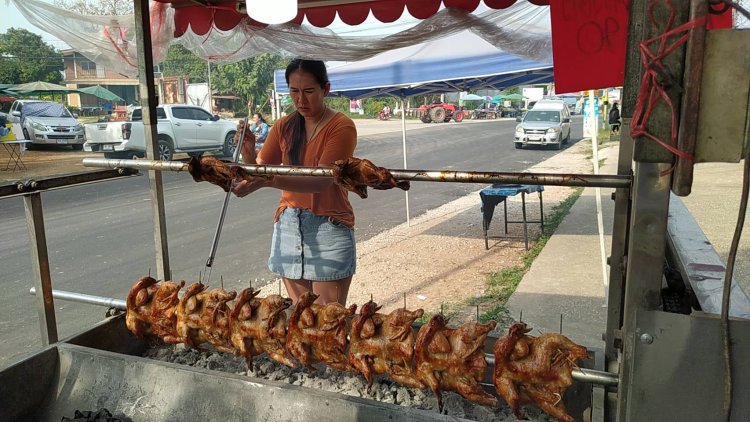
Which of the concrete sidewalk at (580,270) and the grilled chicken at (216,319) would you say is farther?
the concrete sidewalk at (580,270)

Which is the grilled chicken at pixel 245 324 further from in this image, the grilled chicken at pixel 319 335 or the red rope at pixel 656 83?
the red rope at pixel 656 83

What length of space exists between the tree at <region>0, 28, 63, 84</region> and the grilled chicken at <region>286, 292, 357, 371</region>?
38.5m

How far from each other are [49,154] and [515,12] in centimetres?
1847

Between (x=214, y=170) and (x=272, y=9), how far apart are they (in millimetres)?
1017

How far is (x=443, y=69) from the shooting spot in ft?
21.7

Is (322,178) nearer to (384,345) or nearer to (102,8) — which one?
(384,345)

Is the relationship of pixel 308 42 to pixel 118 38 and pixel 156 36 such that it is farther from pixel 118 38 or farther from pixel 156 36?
pixel 118 38

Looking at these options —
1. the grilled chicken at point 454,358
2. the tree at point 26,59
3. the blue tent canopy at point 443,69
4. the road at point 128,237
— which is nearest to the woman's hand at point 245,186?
the grilled chicken at point 454,358

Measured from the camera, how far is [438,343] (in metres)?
1.66


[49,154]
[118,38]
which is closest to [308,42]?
[118,38]

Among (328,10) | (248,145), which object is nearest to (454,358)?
(248,145)

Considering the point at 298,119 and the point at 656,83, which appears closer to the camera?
the point at 656,83

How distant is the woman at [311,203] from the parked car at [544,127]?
55.4 ft

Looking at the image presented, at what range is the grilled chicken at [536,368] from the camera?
153cm
